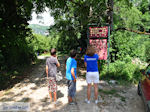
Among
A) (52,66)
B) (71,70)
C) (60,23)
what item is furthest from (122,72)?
(60,23)

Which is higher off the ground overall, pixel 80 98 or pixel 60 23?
pixel 60 23

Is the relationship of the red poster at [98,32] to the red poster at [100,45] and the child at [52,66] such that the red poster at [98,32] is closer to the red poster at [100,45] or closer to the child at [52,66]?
the red poster at [100,45]

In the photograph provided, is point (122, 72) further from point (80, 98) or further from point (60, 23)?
point (60, 23)

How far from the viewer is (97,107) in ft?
12.2

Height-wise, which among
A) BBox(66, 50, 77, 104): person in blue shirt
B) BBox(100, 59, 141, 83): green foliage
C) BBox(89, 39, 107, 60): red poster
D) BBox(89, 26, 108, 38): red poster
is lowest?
BBox(100, 59, 141, 83): green foliage

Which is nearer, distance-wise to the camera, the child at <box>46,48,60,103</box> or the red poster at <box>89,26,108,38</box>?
the child at <box>46,48,60,103</box>

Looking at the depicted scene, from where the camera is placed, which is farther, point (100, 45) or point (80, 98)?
point (100, 45)

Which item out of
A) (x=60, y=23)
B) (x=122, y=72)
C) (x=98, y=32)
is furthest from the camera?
(x=60, y=23)

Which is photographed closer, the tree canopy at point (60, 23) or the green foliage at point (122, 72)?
the tree canopy at point (60, 23)

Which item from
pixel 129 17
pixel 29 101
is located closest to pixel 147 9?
pixel 129 17

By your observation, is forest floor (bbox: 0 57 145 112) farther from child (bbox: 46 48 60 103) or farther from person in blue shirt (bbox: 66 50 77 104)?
child (bbox: 46 48 60 103)

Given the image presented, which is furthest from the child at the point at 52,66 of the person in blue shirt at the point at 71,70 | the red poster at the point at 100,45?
the red poster at the point at 100,45

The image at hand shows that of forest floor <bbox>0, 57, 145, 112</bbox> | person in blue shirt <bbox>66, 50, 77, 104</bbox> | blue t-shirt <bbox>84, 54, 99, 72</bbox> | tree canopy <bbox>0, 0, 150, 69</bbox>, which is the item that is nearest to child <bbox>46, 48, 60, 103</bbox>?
person in blue shirt <bbox>66, 50, 77, 104</bbox>

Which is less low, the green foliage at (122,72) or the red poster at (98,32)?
the red poster at (98,32)
